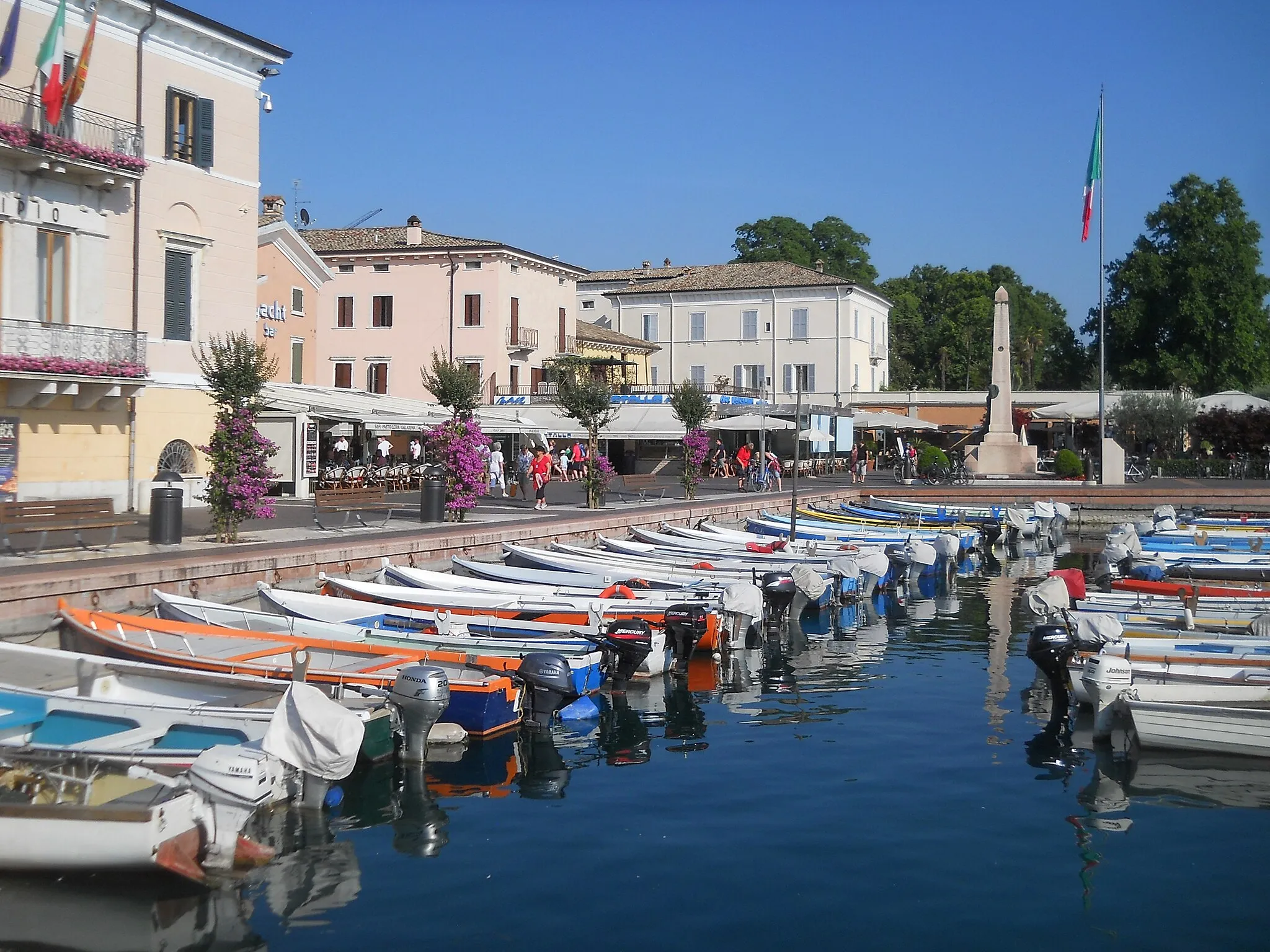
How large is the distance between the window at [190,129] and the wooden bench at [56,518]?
38.3ft

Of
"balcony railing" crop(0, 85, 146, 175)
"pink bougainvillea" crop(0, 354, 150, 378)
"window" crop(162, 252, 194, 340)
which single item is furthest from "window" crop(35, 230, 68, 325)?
"window" crop(162, 252, 194, 340)

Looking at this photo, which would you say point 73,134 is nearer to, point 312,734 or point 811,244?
point 312,734

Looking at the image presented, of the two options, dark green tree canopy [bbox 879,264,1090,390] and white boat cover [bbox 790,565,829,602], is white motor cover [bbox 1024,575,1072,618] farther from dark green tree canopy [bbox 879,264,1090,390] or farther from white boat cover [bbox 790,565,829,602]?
dark green tree canopy [bbox 879,264,1090,390]

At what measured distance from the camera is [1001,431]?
46.4m

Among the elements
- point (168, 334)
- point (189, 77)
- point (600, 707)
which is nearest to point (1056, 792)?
point (600, 707)

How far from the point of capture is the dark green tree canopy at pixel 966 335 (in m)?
81.7

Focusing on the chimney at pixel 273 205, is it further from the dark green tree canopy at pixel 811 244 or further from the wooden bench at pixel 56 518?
the dark green tree canopy at pixel 811 244

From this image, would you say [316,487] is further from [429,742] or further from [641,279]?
[641,279]

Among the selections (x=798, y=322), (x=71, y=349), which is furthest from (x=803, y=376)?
(x=71, y=349)

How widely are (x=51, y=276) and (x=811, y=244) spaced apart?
69.4 m

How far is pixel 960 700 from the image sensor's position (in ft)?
49.5

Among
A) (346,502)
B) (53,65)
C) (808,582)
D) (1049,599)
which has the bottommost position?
(808,582)

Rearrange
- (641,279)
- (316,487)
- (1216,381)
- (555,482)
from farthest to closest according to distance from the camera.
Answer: (641,279) → (1216,381) → (555,482) → (316,487)

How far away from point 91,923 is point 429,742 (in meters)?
4.55
